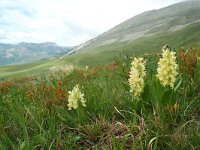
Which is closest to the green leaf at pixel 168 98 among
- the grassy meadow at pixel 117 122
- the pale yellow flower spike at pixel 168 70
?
the grassy meadow at pixel 117 122

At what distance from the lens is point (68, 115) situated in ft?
14.2

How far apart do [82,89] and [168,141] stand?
252 centimetres

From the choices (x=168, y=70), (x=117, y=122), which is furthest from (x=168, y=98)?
(x=117, y=122)

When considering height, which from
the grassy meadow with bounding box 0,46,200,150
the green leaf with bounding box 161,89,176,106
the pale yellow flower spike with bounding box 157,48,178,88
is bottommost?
the grassy meadow with bounding box 0,46,200,150

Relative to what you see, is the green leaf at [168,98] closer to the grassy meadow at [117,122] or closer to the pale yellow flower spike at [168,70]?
the grassy meadow at [117,122]

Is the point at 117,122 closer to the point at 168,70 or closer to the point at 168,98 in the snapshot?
the point at 168,98

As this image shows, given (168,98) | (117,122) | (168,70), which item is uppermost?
(168,70)

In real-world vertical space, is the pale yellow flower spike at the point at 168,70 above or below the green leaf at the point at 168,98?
above

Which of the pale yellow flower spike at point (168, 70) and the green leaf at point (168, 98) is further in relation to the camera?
the pale yellow flower spike at point (168, 70)

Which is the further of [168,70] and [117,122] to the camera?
[168,70]

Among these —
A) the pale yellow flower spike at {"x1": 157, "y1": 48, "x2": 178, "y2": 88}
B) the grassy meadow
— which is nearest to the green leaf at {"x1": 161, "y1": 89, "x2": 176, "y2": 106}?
the grassy meadow

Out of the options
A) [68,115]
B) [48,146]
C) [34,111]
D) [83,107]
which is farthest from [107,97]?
[48,146]

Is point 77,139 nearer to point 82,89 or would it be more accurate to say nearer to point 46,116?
point 46,116

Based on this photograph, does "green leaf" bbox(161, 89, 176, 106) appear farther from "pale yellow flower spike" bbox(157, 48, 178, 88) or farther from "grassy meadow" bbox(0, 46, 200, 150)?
"pale yellow flower spike" bbox(157, 48, 178, 88)
